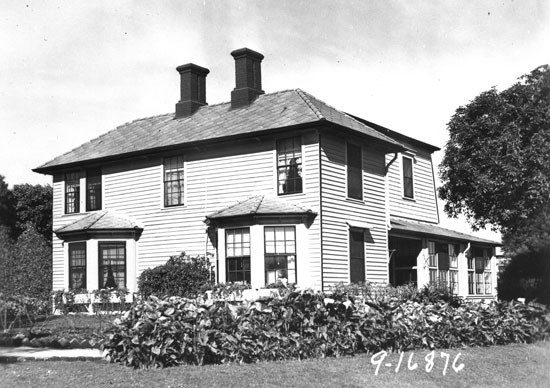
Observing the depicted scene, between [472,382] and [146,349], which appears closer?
[146,349]

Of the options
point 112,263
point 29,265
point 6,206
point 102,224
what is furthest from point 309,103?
point 6,206

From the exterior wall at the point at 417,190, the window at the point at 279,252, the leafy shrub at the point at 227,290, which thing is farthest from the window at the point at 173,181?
the exterior wall at the point at 417,190

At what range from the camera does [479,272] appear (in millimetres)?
35281

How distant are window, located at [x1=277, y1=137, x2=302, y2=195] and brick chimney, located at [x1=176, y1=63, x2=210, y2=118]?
6346mm

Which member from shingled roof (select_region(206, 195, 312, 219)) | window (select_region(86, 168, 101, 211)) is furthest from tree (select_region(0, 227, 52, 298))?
shingled roof (select_region(206, 195, 312, 219))

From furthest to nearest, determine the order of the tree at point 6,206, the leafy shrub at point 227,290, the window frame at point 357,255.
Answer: the tree at point 6,206 < the window frame at point 357,255 < the leafy shrub at point 227,290

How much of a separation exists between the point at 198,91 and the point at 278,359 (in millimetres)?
18541

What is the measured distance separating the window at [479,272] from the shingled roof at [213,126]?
9039 millimetres

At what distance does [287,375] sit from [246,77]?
17688 millimetres

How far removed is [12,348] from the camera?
50.8 feet

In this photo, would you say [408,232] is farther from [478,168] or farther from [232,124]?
[232,124]

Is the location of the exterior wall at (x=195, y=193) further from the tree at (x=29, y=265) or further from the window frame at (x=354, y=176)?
the tree at (x=29, y=265)

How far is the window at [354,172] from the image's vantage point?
25483 millimetres

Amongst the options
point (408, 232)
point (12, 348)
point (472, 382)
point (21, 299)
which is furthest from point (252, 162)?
point (472, 382)
